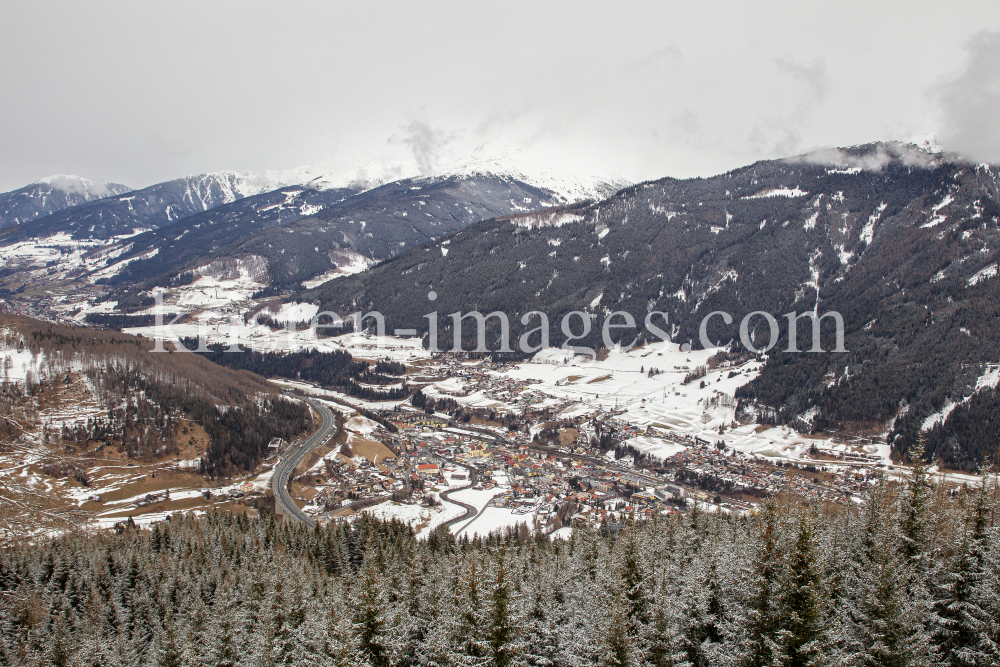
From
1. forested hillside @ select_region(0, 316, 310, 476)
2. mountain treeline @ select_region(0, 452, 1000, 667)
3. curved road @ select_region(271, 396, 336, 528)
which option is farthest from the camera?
forested hillside @ select_region(0, 316, 310, 476)

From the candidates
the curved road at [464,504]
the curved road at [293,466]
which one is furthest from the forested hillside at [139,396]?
the curved road at [464,504]

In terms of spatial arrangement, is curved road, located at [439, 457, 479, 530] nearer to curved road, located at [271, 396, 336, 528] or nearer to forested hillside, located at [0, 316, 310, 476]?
curved road, located at [271, 396, 336, 528]

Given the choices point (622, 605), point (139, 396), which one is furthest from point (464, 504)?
point (139, 396)

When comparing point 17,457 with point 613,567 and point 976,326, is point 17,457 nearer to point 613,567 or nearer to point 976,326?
point 613,567

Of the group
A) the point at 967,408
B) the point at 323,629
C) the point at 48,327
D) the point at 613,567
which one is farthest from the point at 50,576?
the point at 967,408

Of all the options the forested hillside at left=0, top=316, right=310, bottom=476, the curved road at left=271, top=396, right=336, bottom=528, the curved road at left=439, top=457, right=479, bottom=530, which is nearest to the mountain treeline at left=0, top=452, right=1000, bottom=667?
the curved road at left=439, top=457, right=479, bottom=530

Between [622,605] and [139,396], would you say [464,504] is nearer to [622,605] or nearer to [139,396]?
[622,605]

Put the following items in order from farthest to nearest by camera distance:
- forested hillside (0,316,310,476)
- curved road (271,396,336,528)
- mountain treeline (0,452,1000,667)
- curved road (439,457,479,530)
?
forested hillside (0,316,310,476) → curved road (271,396,336,528) → curved road (439,457,479,530) → mountain treeline (0,452,1000,667)

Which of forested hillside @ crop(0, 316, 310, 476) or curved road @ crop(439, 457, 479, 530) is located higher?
forested hillside @ crop(0, 316, 310, 476)
